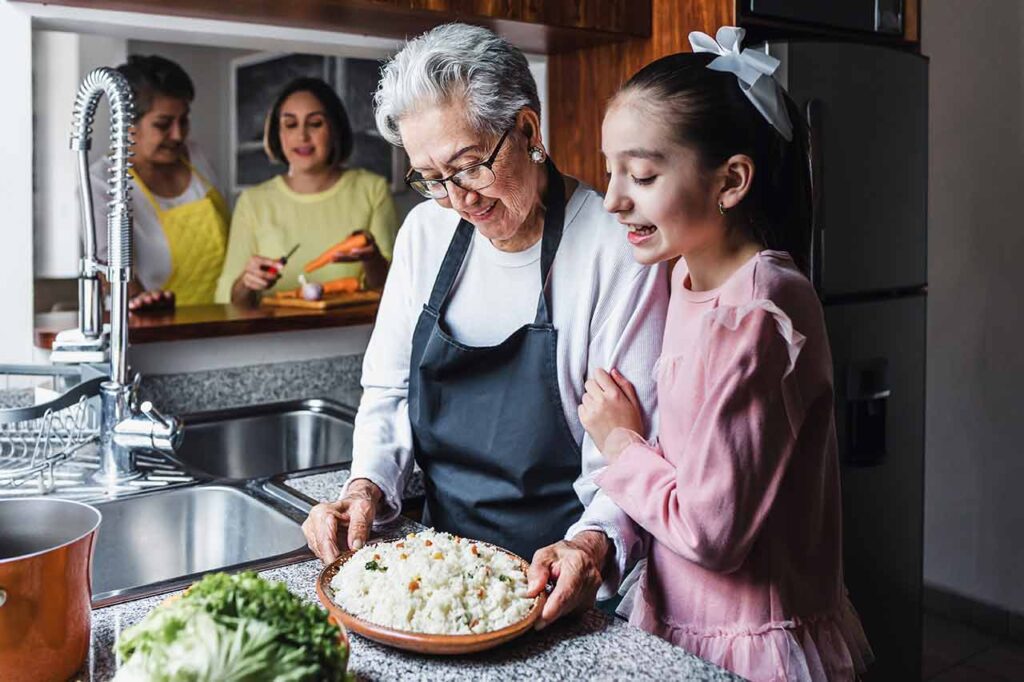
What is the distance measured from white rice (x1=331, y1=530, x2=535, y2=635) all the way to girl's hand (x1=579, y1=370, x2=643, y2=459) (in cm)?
31

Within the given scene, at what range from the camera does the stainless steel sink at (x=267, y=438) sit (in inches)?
87.5

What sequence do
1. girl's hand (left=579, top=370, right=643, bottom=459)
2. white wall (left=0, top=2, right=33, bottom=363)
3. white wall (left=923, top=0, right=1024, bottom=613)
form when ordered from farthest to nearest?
white wall (left=923, top=0, right=1024, bottom=613), white wall (left=0, top=2, right=33, bottom=363), girl's hand (left=579, top=370, right=643, bottom=459)

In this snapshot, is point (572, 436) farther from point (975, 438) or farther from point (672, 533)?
point (975, 438)

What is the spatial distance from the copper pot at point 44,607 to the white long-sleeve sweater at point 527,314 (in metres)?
0.60

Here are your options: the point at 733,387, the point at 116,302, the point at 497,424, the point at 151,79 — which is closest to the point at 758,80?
the point at 733,387

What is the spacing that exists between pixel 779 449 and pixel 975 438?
2568 mm

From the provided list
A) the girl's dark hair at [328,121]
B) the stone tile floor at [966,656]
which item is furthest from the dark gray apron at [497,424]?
the stone tile floor at [966,656]

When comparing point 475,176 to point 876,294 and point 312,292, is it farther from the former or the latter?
point 876,294

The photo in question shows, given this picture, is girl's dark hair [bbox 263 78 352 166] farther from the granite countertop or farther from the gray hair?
the granite countertop

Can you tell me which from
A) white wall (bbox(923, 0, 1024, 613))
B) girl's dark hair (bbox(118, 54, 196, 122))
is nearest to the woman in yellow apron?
girl's dark hair (bbox(118, 54, 196, 122))

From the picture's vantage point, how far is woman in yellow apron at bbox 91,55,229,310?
217 cm

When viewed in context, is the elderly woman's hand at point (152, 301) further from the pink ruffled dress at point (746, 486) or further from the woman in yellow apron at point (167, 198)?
the pink ruffled dress at point (746, 486)

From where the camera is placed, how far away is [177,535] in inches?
69.5

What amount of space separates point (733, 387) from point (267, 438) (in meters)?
1.39
